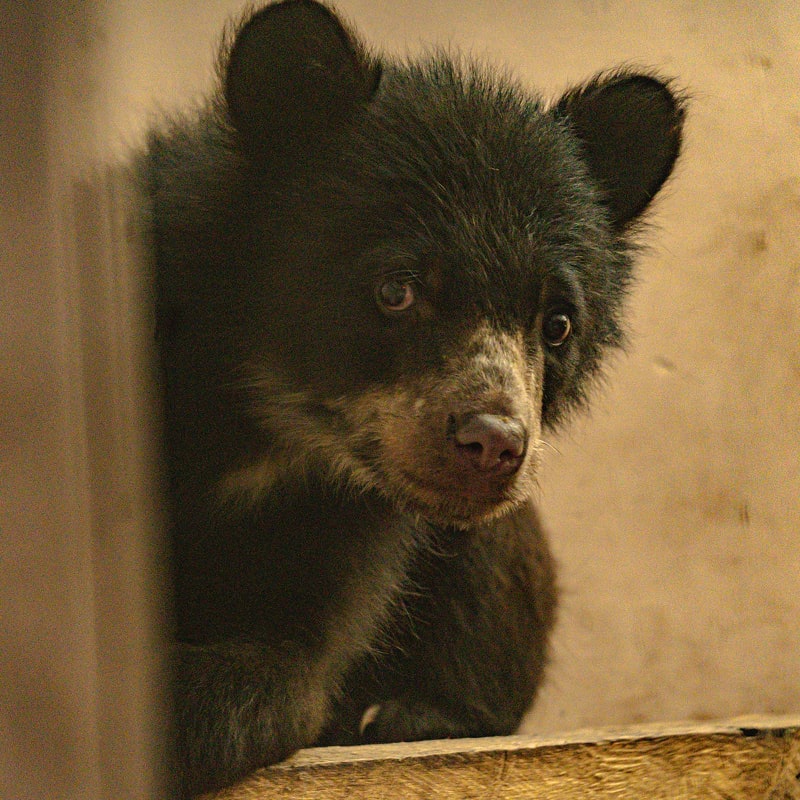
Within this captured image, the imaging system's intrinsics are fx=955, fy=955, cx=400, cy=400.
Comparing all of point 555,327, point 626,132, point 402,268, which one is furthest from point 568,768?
point 626,132

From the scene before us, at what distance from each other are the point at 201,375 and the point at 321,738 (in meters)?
0.84

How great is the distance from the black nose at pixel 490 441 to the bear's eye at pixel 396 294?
0.76 ft

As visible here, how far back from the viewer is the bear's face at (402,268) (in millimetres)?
1624

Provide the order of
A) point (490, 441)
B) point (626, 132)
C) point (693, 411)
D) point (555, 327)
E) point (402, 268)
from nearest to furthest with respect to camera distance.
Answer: point (490, 441) < point (402, 268) < point (555, 327) < point (626, 132) < point (693, 411)

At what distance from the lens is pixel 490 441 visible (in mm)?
1540

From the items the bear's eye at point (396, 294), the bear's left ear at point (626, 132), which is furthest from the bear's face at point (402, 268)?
the bear's left ear at point (626, 132)

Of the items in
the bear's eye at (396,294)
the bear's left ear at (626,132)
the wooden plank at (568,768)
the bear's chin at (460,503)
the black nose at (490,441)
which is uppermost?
the bear's left ear at (626,132)

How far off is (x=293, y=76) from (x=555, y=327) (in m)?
0.67

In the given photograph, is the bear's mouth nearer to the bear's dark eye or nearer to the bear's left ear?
the bear's dark eye

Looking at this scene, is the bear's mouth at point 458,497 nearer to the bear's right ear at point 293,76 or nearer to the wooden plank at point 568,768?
the wooden plank at point 568,768

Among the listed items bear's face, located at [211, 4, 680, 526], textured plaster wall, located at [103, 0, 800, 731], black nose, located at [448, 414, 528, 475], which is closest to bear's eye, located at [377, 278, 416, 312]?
bear's face, located at [211, 4, 680, 526]

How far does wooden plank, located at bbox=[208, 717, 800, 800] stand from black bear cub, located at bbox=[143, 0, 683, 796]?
151 millimetres

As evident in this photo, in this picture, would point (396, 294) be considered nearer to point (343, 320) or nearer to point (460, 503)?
point (343, 320)

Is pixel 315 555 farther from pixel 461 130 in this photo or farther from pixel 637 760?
pixel 461 130
